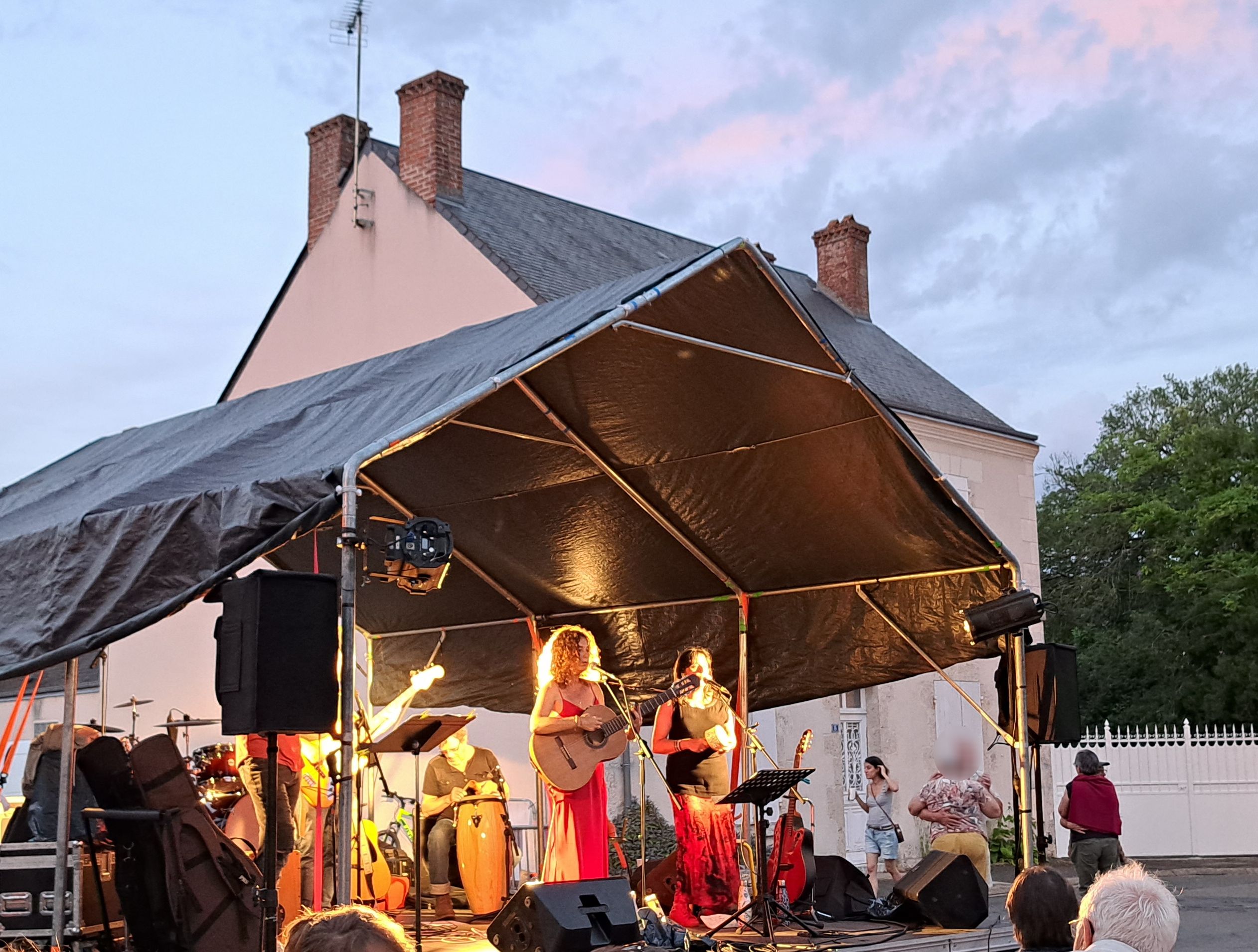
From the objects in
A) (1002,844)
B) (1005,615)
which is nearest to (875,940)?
(1005,615)

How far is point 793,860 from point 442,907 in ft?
7.98

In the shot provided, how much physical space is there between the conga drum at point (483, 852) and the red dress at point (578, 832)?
1629 mm

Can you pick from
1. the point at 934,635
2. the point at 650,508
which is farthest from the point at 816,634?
the point at 650,508

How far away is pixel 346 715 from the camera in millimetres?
5391

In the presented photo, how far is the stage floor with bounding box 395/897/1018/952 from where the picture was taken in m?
6.97

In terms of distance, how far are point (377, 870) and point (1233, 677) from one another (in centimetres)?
2263

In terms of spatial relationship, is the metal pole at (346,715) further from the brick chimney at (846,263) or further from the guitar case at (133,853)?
the brick chimney at (846,263)

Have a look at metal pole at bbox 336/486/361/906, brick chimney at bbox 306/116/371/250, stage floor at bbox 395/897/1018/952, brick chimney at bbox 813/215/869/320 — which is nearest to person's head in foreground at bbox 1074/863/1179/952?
metal pole at bbox 336/486/361/906

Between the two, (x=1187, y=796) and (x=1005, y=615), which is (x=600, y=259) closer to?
(x=1187, y=796)

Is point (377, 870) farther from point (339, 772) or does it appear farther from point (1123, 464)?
point (1123, 464)

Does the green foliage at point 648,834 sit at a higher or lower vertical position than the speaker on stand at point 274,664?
lower

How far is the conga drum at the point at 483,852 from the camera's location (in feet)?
29.6

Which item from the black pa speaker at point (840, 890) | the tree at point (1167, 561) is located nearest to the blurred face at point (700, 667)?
the black pa speaker at point (840, 890)

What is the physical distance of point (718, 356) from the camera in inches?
300
